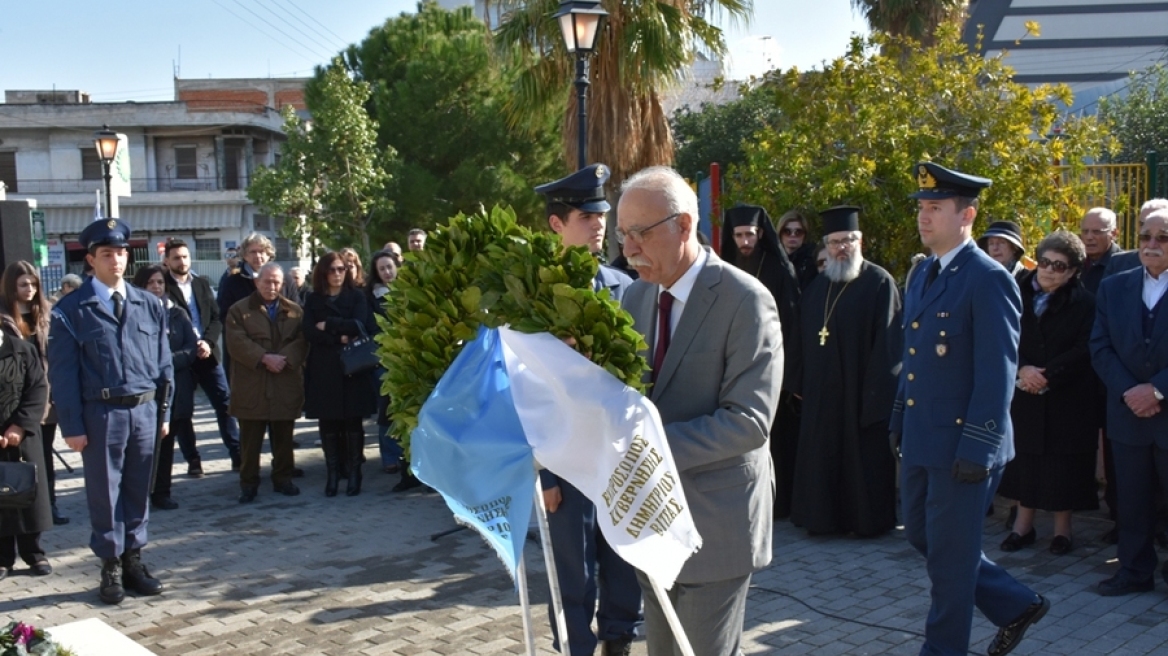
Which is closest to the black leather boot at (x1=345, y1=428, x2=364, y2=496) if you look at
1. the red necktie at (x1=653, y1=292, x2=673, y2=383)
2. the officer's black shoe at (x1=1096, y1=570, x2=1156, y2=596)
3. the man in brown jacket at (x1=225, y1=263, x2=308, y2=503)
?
the man in brown jacket at (x1=225, y1=263, x2=308, y2=503)

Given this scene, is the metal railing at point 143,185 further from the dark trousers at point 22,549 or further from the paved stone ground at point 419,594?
the dark trousers at point 22,549

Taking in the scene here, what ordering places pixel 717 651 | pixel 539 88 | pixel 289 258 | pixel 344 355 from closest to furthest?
pixel 717 651, pixel 344 355, pixel 539 88, pixel 289 258

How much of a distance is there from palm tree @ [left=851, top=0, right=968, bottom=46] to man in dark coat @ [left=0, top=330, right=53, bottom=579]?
21.0 metres

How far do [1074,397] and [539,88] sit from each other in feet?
32.4

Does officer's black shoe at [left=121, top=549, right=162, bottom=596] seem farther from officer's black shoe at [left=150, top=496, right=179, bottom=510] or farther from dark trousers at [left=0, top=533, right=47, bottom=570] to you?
officer's black shoe at [left=150, top=496, right=179, bottom=510]

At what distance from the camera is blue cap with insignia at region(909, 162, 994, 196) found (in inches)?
179

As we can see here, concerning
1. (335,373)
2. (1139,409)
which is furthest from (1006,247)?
(335,373)

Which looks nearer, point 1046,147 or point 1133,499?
point 1133,499

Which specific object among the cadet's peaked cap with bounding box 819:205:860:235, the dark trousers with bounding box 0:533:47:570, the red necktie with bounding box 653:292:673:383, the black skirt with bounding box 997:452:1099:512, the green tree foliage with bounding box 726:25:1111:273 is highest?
the green tree foliage with bounding box 726:25:1111:273

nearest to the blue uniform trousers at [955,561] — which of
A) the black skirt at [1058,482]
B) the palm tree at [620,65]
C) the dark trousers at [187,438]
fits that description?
the black skirt at [1058,482]

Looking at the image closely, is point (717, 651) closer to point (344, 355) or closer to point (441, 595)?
point (441, 595)

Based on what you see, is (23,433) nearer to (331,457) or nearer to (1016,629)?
(331,457)

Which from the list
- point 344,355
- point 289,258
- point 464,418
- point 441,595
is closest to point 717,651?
point 464,418

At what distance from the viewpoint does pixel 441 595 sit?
6176 millimetres
